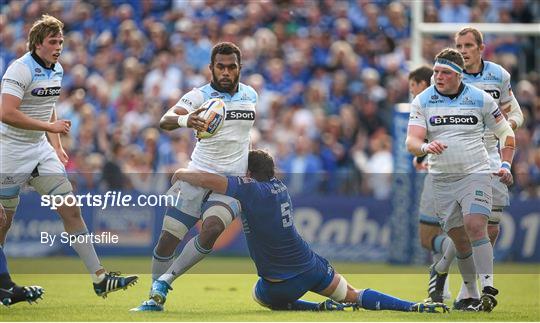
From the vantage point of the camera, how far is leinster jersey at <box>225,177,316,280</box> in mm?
10938

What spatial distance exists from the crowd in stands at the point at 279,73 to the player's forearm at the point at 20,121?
26.9ft

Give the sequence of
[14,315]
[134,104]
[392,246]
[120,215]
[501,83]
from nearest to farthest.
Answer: [14,315]
[501,83]
[120,215]
[392,246]
[134,104]

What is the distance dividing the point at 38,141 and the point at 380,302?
365 centimetres

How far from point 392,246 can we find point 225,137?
8.61 meters

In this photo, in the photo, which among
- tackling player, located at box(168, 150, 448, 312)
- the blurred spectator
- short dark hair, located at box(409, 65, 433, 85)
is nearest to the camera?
tackling player, located at box(168, 150, 448, 312)

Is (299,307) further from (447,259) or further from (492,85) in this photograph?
(492,85)

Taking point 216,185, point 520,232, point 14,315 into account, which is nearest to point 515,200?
point 520,232

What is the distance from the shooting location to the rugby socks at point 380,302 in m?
11.2

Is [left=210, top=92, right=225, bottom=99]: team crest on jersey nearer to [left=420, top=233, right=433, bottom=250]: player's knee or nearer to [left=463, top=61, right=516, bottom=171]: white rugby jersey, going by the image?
[left=463, top=61, right=516, bottom=171]: white rugby jersey

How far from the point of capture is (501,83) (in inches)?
488

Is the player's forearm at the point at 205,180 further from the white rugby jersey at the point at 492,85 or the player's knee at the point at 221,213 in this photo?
the white rugby jersey at the point at 492,85

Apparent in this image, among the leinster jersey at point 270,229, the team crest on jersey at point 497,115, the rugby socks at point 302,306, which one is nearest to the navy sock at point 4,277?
the leinster jersey at point 270,229

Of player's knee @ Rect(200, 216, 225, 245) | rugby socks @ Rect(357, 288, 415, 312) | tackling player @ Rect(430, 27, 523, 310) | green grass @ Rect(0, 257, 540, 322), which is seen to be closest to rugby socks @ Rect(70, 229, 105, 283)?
green grass @ Rect(0, 257, 540, 322)

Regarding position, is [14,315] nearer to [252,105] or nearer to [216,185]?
[216,185]
